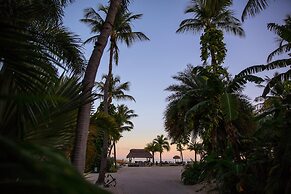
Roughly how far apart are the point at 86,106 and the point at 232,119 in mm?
6924

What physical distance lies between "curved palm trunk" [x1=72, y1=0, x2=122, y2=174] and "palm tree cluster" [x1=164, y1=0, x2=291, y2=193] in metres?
4.20

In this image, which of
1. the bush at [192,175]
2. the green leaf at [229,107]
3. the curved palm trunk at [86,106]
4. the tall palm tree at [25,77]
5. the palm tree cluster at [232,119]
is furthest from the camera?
the bush at [192,175]

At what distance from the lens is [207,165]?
42.5ft

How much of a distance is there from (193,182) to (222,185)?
9.15 meters

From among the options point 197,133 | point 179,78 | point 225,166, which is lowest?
point 225,166

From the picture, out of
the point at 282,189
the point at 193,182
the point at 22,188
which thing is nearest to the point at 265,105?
the point at 193,182

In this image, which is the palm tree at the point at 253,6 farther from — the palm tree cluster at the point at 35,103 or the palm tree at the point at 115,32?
the palm tree at the point at 115,32

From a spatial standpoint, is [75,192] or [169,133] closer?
[75,192]

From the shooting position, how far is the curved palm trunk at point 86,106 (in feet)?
19.0

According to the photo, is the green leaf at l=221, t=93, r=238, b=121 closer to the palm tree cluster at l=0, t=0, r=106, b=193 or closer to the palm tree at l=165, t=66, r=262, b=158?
the palm tree at l=165, t=66, r=262, b=158

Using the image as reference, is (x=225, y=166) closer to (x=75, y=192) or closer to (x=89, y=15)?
(x=75, y=192)

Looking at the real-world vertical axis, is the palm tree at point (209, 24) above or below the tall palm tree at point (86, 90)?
above

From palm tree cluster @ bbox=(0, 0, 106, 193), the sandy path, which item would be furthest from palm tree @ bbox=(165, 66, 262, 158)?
palm tree cluster @ bbox=(0, 0, 106, 193)

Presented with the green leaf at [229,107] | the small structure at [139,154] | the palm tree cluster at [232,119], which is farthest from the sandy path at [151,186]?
the small structure at [139,154]
